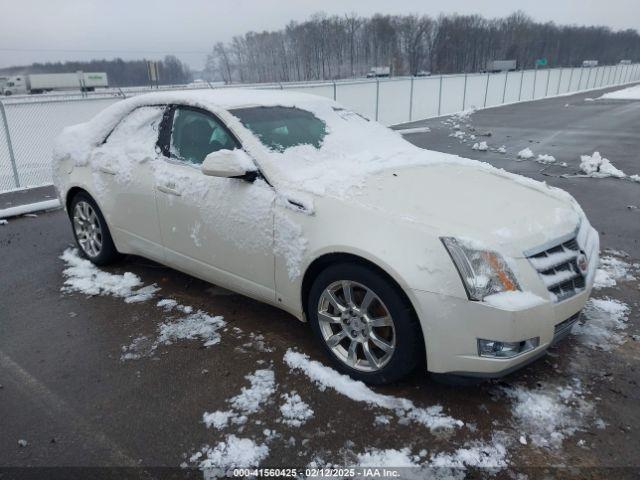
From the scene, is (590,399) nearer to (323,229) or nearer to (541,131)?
(323,229)

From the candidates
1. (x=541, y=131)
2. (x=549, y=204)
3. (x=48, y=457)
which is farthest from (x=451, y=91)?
(x=48, y=457)

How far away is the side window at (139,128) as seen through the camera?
3.94 m

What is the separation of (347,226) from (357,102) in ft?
47.3

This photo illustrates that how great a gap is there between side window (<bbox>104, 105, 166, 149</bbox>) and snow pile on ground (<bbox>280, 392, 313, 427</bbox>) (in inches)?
91.0

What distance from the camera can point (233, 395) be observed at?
2838mm

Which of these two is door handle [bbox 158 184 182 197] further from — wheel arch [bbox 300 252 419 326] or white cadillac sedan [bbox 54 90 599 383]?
wheel arch [bbox 300 252 419 326]

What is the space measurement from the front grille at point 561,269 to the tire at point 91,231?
3.65m

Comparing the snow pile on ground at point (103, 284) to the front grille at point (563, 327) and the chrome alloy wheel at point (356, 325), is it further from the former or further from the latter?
the front grille at point (563, 327)

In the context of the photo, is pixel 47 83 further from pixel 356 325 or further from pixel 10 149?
pixel 356 325

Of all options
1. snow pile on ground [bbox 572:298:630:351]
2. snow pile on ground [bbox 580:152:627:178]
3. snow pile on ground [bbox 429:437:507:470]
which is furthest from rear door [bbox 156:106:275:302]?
snow pile on ground [bbox 580:152:627:178]

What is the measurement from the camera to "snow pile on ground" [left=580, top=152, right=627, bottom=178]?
8648 mm

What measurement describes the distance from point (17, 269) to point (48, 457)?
9.93 feet

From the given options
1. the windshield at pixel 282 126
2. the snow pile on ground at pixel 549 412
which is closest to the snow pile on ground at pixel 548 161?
the windshield at pixel 282 126

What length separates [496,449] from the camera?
240 centimetres
